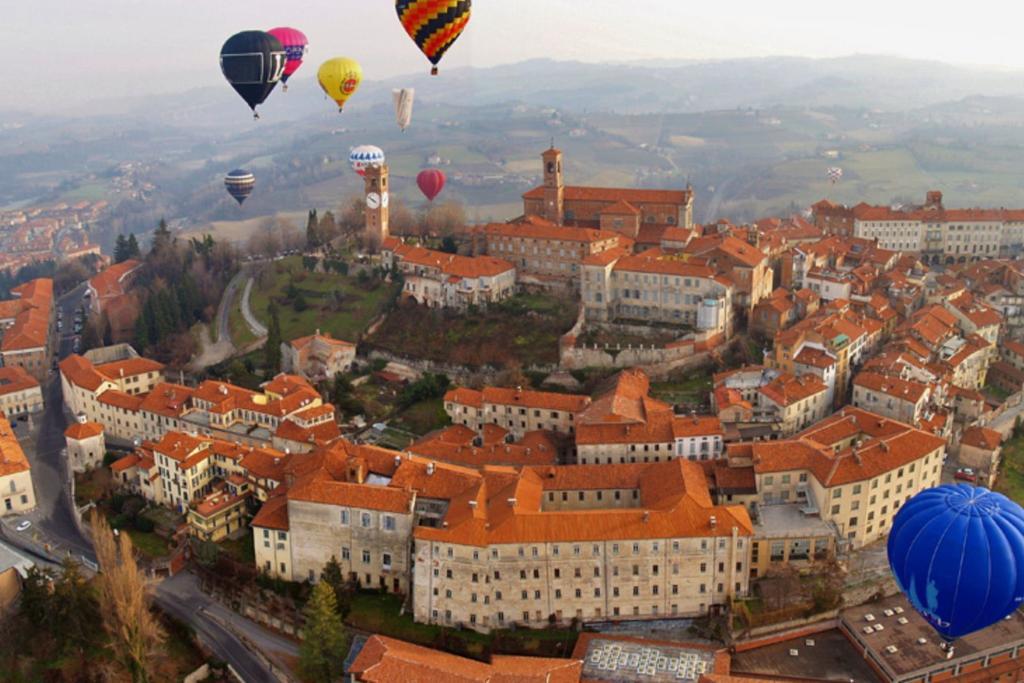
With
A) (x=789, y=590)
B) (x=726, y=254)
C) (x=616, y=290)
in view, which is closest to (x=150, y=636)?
(x=789, y=590)

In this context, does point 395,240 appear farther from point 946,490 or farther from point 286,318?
point 946,490

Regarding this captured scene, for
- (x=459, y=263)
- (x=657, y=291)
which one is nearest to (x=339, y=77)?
(x=459, y=263)

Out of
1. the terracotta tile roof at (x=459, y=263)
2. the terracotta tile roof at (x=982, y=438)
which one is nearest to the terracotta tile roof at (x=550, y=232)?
the terracotta tile roof at (x=459, y=263)

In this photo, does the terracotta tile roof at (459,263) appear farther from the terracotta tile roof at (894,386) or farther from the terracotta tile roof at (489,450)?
the terracotta tile roof at (894,386)

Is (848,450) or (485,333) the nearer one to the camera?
(848,450)

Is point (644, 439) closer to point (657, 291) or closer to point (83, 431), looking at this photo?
point (657, 291)

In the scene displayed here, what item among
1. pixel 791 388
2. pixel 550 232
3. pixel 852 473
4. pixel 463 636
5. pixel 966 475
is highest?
pixel 550 232

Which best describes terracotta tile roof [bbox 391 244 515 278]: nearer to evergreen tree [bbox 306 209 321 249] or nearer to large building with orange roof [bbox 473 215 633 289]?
large building with orange roof [bbox 473 215 633 289]
